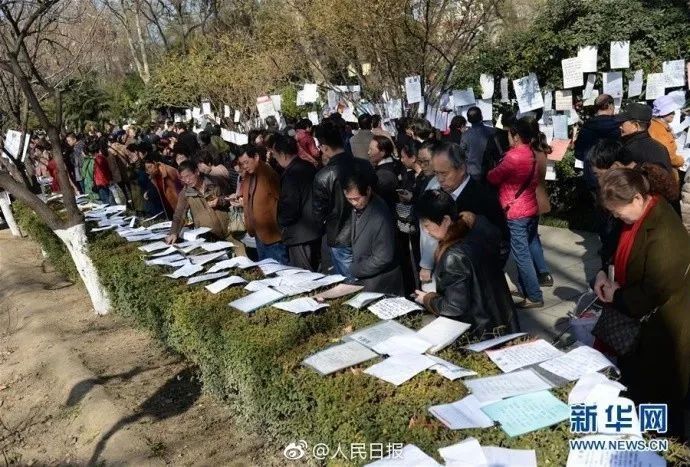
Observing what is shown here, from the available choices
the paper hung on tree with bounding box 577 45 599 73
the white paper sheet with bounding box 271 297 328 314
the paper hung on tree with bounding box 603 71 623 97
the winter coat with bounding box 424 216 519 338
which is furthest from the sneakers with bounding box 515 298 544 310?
the paper hung on tree with bounding box 577 45 599 73

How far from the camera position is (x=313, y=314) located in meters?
3.71

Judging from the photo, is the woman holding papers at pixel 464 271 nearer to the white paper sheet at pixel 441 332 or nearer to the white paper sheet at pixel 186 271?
the white paper sheet at pixel 441 332

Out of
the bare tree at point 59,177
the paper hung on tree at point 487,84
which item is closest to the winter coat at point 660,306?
the bare tree at point 59,177

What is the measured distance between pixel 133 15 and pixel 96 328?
36559 millimetres

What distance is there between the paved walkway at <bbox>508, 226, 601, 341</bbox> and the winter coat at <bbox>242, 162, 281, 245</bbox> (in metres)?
2.57

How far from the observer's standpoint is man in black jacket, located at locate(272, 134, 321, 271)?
555 cm

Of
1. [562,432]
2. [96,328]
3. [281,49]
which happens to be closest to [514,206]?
[562,432]

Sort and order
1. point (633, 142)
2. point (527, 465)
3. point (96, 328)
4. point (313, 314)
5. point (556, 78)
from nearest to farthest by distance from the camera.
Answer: point (527, 465) → point (313, 314) → point (633, 142) → point (96, 328) → point (556, 78)

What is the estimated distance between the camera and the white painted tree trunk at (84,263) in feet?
21.4

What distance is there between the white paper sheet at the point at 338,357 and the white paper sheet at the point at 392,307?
0.42m

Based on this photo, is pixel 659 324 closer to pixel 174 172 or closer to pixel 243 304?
pixel 243 304

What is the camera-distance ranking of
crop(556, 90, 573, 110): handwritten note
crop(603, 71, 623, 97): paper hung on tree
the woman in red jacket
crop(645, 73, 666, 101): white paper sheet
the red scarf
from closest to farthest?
the red scarf < the woman in red jacket < crop(645, 73, 666, 101): white paper sheet < crop(603, 71, 623, 97): paper hung on tree < crop(556, 90, 573, 110): handwritten note

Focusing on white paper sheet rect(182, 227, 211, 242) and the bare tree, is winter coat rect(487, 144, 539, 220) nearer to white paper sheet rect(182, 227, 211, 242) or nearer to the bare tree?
white paper sheet rect(182, 227, 211, 242)

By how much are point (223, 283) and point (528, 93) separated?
647 cm
